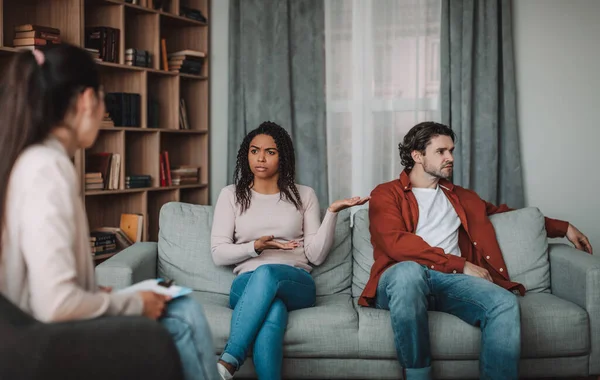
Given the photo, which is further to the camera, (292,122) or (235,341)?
(292,122)

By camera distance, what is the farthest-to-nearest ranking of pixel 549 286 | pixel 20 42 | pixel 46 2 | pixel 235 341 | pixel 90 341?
pixel 46 2, pixel 20 42, pixel 549 286, pixel 235 341, pixel 90 341

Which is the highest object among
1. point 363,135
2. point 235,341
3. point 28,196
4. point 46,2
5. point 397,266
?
point 46,2

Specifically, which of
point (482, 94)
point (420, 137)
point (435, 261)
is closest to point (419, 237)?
point (435, 261)

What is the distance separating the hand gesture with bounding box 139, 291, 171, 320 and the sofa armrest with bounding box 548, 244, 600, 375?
1.78m

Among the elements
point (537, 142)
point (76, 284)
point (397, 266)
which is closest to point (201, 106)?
point (537, 142)

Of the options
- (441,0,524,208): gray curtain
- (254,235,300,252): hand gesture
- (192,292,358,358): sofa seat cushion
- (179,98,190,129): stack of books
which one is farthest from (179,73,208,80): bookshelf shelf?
(192,292,358,358): sofa seat cushion

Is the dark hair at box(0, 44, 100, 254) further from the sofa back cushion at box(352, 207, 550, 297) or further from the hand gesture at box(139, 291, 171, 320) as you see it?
the sofa back cushion at box(352, 207, 550, 297)

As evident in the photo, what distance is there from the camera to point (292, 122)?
4441 mm

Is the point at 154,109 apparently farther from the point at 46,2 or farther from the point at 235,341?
the point at 235,341

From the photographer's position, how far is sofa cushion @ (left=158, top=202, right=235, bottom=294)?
2893 millimetres

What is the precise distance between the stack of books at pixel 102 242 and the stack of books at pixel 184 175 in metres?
0.64

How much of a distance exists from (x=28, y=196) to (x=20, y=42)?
2441 millimetres

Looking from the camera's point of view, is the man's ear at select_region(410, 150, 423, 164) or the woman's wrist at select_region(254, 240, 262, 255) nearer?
the woman's wrist at select_region(254, 240, 262, 255)

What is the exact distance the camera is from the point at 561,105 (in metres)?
4.13
